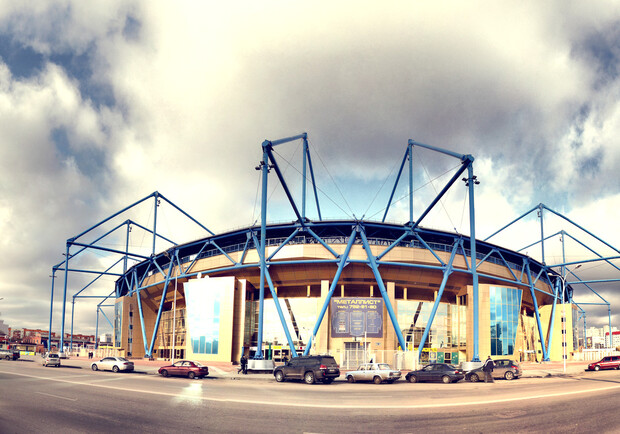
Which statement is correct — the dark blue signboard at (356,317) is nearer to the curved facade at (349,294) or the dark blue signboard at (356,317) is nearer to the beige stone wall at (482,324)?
the curved facade at (349,294)

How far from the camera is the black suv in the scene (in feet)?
106

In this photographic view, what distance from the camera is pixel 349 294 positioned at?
65.3 m

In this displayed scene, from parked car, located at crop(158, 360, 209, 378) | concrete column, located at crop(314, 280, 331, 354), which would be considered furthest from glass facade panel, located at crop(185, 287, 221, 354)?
parked car, located at crop(158, 360, 209, 378)

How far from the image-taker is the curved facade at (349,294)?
58594mm

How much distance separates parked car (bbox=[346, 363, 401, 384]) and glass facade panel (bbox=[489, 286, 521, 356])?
3331 cm

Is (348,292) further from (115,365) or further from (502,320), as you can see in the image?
(115,365)

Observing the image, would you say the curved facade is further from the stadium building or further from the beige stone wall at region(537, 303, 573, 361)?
the beige stone wall at region(537, 303, 573, 361)

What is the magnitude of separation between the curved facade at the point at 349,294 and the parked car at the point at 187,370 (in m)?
20.4

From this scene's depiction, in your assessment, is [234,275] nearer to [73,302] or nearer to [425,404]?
[425,404]

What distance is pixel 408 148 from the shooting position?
65.4 meters

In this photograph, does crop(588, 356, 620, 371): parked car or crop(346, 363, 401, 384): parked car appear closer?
crop(346, 363, 401, 384): parked car

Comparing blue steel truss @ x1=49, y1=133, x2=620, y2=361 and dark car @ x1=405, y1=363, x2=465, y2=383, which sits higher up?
blue steel truss @ x1=49, y1=133, x2=620, y2=361

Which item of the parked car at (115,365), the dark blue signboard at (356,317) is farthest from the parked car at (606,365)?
the parked car at (115,365)

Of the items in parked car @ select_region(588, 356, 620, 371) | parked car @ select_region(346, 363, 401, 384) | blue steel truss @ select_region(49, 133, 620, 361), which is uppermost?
blue steel truss @ select_region(49, 133, 620, 361)
